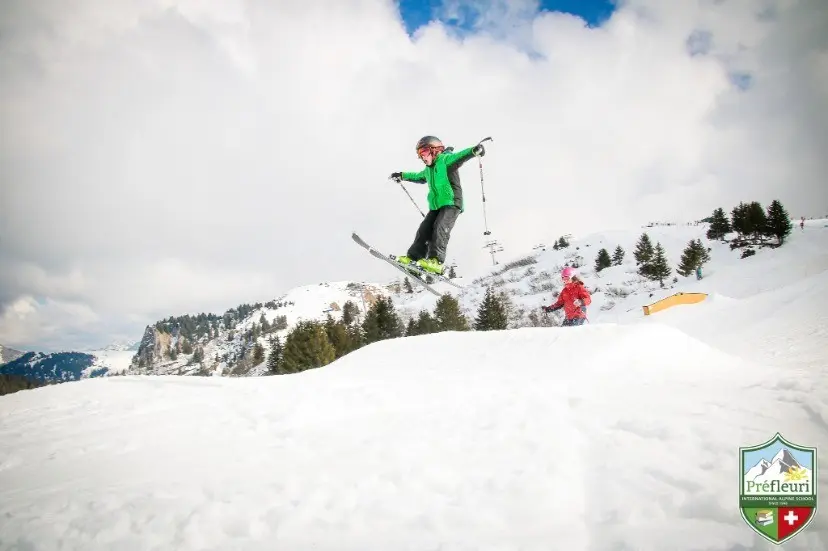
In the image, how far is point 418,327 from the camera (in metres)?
44.8

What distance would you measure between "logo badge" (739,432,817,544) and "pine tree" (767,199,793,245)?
251 ft

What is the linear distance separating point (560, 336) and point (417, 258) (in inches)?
148

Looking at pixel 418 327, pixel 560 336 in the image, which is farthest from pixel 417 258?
pixel 418 327

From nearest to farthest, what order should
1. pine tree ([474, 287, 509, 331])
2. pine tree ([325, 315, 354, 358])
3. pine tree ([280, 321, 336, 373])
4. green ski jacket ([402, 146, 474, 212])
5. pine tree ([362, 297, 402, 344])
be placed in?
green ski jacket ([402, 146, 474, 212]) → pine tree ([280, 321, 336, 373]) → pine tree ([474, 287, 509, 331]) → pine tree ([325, 315, 354, 358]) → pine tree ([362, 297, 402, 344])

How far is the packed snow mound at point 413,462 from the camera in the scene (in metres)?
2.61

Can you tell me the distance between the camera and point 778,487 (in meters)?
2.65

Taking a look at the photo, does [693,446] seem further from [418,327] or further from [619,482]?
[418,327]

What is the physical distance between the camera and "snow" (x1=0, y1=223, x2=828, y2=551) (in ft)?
8.59

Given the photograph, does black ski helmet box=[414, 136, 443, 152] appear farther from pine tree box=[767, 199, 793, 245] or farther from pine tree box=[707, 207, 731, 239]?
pine tree box=[707, 207, 731, 239]

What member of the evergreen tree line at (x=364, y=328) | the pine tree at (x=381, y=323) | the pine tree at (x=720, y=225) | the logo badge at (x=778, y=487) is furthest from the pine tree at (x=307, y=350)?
the pine tree at (x=720, y=225)

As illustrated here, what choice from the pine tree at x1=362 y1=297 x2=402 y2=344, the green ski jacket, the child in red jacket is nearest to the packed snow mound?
the green ski jacket

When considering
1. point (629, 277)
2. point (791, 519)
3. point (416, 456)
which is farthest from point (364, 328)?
point (629, 277)

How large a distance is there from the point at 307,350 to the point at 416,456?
1325 inches

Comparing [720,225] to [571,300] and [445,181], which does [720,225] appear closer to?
[571,300]
